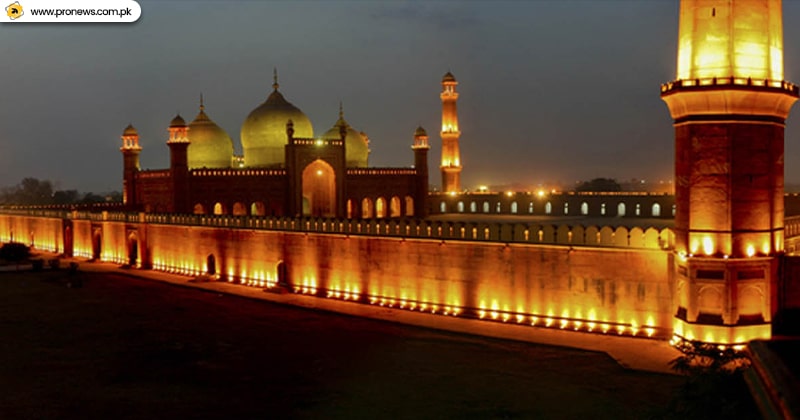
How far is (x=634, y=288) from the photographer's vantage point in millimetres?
15508

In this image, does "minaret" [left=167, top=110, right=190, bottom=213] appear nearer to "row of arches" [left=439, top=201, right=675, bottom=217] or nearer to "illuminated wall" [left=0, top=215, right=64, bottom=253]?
"illuminated wall" [left=0, top=215, right=64, bottom=253]

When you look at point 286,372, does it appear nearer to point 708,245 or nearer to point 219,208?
point 708,245

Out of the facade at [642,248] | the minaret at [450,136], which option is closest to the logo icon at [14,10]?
the facade at [642,248]

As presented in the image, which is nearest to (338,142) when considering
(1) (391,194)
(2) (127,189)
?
(1) (391,194)

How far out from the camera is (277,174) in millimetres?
34062

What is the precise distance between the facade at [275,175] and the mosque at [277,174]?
0.05 metres

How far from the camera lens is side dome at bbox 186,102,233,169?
37.6 meters

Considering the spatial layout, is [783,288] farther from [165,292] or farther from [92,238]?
[92,238]

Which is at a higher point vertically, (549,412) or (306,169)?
(306,169)

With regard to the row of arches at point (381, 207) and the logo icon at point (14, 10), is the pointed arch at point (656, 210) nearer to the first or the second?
the row of arches at point (381, 207)

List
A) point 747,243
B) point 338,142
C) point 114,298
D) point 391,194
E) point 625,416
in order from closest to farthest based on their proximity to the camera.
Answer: point 625,416, point 747,243, point 114,298, point 338,142, point 391,194

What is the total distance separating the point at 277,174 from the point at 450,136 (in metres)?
11.9

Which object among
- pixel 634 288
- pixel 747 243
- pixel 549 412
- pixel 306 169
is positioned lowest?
pixel 549 412

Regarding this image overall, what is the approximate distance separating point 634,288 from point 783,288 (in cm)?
285
